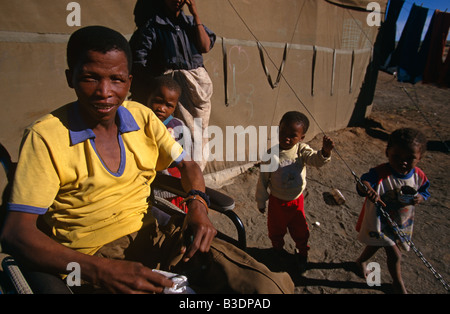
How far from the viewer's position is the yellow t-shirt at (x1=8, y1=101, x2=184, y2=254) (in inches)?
45.1

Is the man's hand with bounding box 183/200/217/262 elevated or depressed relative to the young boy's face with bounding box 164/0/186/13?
depressed

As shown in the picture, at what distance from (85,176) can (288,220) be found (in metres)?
1.81

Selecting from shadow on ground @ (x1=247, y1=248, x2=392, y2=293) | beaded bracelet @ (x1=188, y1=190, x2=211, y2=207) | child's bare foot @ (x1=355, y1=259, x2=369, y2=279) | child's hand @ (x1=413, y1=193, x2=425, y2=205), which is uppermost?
beaded bracelet @ (x1=188, y1=190, x2=211, y2=207)

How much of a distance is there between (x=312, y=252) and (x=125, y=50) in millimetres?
2532

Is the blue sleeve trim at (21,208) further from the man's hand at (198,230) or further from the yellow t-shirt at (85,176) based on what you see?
the man's hand at (198,230)

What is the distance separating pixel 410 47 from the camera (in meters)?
6.79

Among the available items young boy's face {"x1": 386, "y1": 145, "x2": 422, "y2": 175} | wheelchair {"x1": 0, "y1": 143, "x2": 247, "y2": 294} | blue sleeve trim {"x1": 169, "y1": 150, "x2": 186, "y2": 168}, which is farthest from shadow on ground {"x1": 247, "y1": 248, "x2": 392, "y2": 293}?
blue sleeve trim {"x1": 169, "y1": 150, "x2": 186, "y2": 168}

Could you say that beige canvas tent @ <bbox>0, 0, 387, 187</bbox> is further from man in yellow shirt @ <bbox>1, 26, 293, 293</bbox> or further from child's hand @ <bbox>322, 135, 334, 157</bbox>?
child's hand @ <bbox>322, 135, 334, 157</bbox>

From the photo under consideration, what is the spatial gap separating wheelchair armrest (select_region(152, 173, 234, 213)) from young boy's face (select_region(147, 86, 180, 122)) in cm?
87

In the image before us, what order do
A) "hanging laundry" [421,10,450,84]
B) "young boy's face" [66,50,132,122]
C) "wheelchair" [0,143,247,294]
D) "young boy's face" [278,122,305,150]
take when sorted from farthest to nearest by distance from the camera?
"hanging laundry" [421,10,450,84]
"young boy's face" [278,122,305,150]
"young boy's face" [66,50,132,122]
"wheelchair" [0,143,247,294]

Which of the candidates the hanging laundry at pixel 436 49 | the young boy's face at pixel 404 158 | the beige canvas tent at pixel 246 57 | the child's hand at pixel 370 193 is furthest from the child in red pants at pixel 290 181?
the hanging laundry at pixel 436 49

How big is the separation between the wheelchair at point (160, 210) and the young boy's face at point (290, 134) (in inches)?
35.8

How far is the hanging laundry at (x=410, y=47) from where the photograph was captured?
258 inches

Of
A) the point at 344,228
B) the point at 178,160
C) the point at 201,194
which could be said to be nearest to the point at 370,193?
the point at 201,194
